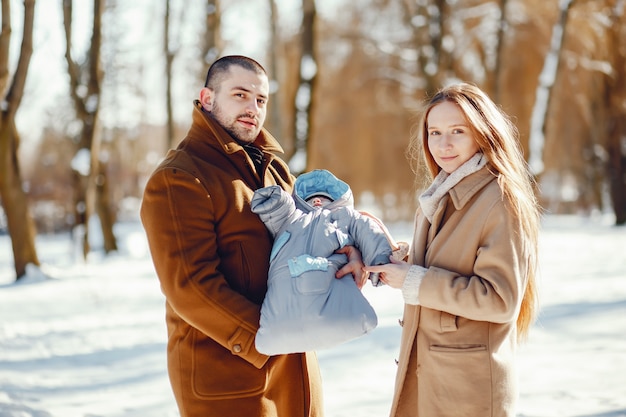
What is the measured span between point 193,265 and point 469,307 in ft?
3.15

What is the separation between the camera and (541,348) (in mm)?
5434

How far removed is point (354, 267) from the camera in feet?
7.37

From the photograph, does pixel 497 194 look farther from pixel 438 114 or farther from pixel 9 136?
pixel 9 136

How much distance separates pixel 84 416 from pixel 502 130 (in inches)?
130

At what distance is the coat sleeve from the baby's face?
0.46m

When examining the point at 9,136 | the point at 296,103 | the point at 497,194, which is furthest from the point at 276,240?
the point at 9,136

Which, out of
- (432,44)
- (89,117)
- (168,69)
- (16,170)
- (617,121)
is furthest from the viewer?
(617,121)

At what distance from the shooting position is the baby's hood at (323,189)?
8.05 ft

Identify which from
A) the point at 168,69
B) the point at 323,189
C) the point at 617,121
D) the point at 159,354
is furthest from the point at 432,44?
the point at 323,189

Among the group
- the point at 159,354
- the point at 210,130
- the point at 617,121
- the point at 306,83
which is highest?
the point at 306,83

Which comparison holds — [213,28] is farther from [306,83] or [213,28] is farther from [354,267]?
[354,267]

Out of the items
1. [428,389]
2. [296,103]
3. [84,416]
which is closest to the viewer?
[428,389]

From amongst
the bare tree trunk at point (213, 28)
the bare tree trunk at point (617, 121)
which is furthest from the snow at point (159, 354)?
the bare tree trunk at point (617, 121)

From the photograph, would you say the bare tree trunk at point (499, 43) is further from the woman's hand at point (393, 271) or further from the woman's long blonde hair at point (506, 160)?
the woman's hand at point (393, 271)
